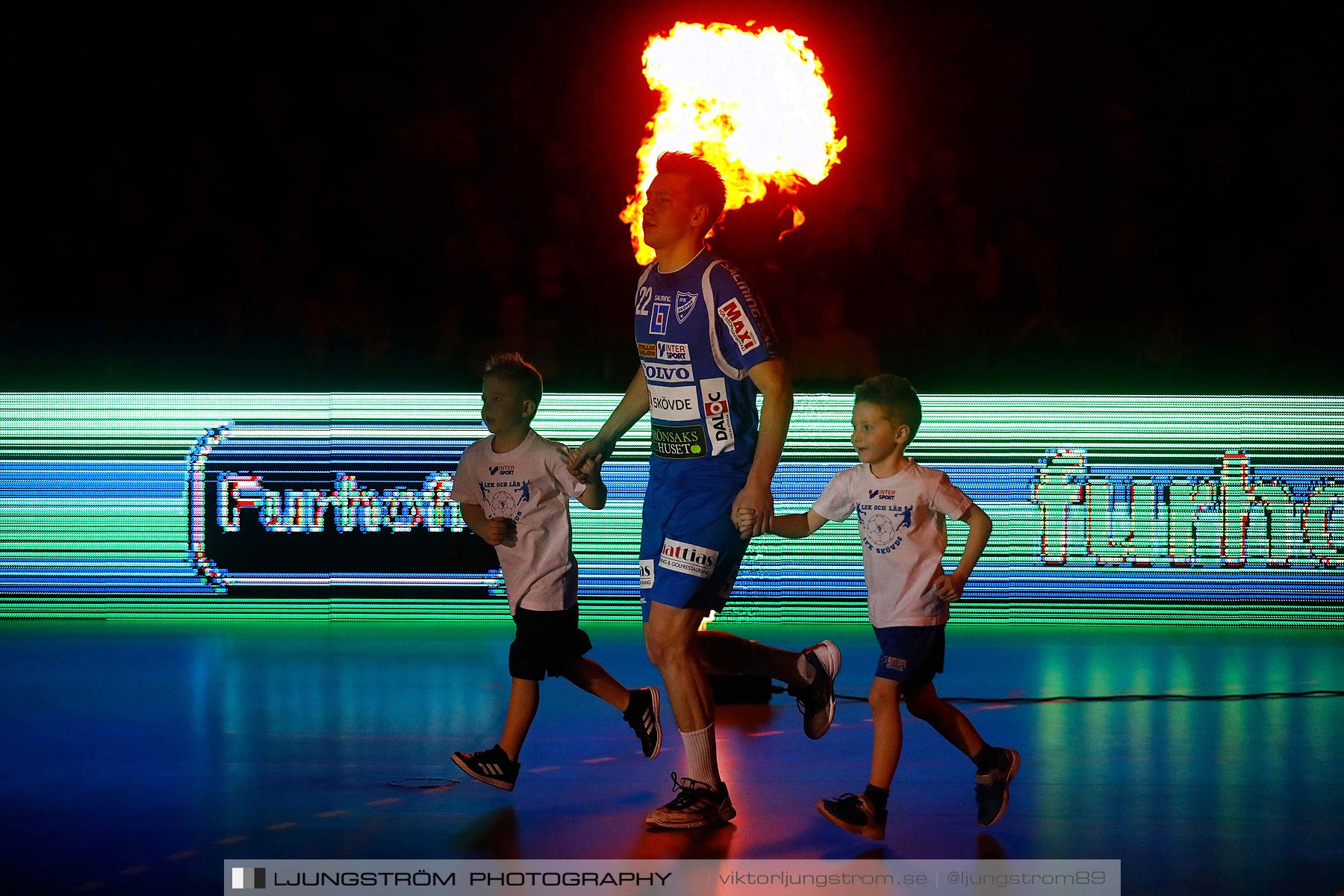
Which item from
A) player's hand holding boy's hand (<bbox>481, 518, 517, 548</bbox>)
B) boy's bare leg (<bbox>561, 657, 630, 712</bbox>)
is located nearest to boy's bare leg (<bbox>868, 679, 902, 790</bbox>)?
boy's bare leg (<bbox>561, 657, 630, 712</bbox>)

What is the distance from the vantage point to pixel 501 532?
5004mm

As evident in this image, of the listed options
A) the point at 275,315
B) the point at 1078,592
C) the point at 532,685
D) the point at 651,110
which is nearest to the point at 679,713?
the point at 532,685

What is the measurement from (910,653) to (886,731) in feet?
0.82

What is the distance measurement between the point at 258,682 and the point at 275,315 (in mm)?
4100

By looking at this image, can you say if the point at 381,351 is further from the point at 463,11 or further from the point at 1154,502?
the point at 1154,502

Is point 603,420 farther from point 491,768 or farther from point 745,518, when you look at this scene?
point 745,518

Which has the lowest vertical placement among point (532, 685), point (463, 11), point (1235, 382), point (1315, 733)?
point (1315, 733)

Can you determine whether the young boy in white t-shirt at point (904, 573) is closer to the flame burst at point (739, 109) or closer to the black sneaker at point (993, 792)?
the black sneaker at point (993, 792)

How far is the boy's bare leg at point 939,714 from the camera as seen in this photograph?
448 centimetres

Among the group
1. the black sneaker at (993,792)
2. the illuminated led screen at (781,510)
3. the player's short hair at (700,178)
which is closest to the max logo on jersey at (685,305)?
the player's short hair at (700,178)

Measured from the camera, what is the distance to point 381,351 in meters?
10.2

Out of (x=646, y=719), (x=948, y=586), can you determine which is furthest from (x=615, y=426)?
(x=948, y=586)

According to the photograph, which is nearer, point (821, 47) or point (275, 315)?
point (275, 315)

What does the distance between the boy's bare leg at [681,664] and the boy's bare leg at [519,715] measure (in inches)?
23.5
